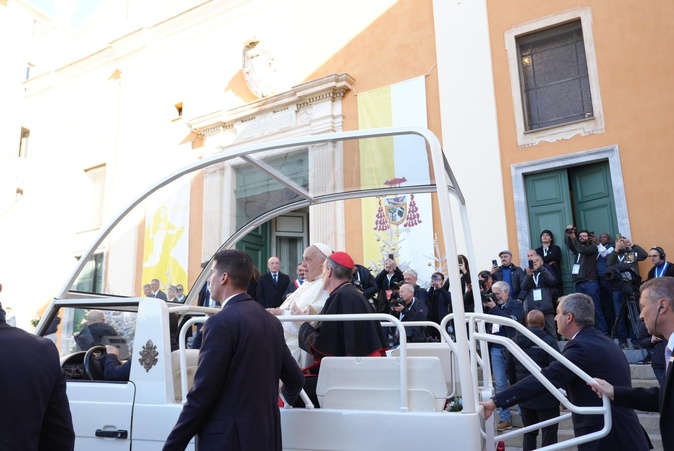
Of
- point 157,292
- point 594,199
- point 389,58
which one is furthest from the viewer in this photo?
point 389,58

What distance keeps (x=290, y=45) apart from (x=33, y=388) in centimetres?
1493

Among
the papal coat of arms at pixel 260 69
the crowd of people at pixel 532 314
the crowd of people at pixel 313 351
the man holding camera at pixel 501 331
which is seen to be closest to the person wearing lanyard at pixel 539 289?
the crowd of people at pixel 532 314

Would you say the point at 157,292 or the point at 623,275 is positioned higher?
the point at 623,275

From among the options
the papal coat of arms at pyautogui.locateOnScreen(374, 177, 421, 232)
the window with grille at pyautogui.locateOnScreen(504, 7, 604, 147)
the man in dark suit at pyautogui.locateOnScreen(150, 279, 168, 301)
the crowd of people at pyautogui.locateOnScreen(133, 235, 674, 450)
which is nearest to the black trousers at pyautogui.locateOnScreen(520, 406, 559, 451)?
the crowd of people at pyautogui.locateOnScreen(133, 235, 674, 450)

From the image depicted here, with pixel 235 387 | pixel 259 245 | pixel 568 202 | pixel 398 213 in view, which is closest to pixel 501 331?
pixel 568 202

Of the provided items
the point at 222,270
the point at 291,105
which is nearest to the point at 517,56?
the point at 291,105

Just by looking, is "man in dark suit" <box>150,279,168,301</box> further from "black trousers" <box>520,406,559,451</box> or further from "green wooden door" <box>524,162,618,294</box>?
"green wooden door" <box>524,162,618,294</box>

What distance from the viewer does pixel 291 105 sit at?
52.2ft

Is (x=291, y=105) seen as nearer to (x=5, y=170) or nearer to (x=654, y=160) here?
(x=654, y=160)

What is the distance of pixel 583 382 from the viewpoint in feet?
12.9

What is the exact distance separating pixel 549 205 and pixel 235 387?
10447 mm

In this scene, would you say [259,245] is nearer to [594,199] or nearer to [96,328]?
[594,199]

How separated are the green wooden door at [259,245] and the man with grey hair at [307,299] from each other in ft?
34.4

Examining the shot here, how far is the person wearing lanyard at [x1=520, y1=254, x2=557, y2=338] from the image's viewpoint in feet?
30.2
